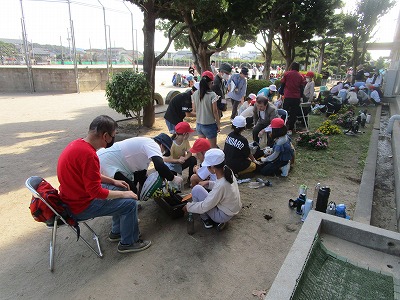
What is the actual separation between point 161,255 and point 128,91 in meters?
5.18

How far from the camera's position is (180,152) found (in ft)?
14.9

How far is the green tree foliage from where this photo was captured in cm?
731

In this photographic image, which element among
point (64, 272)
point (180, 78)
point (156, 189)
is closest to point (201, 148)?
point (156, 189)

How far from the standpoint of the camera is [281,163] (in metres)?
5.05

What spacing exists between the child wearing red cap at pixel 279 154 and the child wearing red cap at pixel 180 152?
4.63 ft

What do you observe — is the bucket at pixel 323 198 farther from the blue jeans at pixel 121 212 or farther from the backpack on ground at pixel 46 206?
the backpack on ground at pixel 46 206

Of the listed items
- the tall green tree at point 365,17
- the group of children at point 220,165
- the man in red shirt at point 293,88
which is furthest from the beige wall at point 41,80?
the tall green tree at point 365,17

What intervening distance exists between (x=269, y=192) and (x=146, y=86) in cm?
465

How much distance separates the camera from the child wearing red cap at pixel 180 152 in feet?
14.1

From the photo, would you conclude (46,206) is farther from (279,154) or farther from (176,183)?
(279,154)

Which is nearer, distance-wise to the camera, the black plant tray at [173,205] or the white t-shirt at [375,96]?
the black plant tray at [173,205]

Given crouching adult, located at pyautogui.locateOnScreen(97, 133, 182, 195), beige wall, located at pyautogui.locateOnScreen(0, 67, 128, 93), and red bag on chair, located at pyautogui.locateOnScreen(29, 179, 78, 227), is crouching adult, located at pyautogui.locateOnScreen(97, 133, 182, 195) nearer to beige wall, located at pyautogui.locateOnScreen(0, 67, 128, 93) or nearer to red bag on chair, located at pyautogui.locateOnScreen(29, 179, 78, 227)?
red bag on chair, located at pyautogui.locateOnScreen(29, 179, 78, 227)

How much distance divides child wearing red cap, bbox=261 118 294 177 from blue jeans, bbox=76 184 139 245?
2.83m


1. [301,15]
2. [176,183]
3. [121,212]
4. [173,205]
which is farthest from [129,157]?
[301,15]
